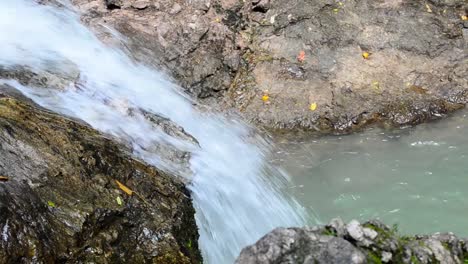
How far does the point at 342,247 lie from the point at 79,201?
5.91 ft

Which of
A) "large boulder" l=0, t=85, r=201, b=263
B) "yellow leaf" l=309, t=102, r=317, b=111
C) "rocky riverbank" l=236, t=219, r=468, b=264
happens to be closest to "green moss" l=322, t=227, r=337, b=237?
"rocky riverbank" l=236, t=219, r=468, b=264

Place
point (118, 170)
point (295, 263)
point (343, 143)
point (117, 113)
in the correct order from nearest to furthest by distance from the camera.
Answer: point (295, 263) < point (118, 170) < point (117, 113) < point (343, 143)

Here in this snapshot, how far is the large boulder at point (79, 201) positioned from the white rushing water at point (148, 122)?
53cm

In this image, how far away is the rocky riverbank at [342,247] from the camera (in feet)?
8.25

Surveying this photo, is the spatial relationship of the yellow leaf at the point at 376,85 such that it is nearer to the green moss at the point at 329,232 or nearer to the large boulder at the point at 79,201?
the large boulder at the point at 79,201

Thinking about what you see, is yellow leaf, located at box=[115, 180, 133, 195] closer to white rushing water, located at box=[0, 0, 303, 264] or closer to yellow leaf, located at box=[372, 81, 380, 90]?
white rushing water, located at box=[0, 0, 303, 264]

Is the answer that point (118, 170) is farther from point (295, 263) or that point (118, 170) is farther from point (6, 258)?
point (295, 263)

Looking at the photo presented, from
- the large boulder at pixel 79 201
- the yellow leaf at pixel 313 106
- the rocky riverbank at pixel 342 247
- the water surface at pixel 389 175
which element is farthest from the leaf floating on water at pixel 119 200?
the yellow leaf at pixel 313 106

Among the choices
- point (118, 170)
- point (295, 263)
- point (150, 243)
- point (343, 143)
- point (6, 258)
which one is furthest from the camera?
point (343, 143)

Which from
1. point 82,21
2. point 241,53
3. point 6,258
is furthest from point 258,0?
point 6,258

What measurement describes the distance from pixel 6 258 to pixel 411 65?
234 inches

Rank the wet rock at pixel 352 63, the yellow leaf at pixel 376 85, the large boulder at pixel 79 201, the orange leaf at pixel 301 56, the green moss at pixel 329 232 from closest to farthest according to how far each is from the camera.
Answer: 1. the green moss at pixel 329 232
2. the large boulder at pixel 79 201
3. the wet rock at pixel 352 63
4. the yellow leaf at pixel 376 85
5. the orange leaf at pixel 301 56

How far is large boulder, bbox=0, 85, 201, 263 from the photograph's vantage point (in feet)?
10.4

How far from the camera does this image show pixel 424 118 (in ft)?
22.3
